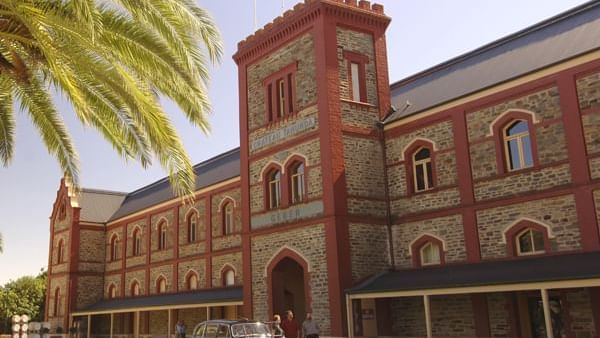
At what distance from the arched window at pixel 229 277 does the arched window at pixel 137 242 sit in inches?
419

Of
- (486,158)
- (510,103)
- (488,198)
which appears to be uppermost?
(510,103)

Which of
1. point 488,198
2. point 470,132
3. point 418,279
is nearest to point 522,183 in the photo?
point 488,198

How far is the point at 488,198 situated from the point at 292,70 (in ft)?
29.9

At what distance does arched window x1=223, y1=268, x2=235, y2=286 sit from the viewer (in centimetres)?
3108

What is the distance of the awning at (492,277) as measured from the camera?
15.2 meters

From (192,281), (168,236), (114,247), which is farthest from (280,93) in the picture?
(114,247)

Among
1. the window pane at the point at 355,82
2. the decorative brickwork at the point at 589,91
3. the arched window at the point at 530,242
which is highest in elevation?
the window pane at the point at 355,82

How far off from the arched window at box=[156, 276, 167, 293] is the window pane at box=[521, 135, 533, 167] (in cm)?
2413

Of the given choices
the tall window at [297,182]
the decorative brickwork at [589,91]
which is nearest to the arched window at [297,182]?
the tall window at [297,182]

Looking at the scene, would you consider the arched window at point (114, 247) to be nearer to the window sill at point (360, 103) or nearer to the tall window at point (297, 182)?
the tall window at point (297, 182)

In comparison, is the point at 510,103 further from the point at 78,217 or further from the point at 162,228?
the point at 78,217

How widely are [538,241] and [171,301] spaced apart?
792 inches

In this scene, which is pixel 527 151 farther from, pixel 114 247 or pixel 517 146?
pixel 114 247

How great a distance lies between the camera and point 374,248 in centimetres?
2198
